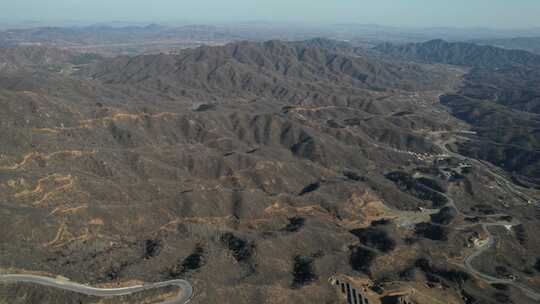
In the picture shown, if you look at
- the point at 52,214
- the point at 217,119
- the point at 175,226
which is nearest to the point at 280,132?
the point at 217,119

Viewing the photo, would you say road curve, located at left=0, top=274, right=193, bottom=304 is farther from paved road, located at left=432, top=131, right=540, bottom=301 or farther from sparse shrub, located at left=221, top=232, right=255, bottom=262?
paved road, located at left=432, top=131, right=540, bottom=301

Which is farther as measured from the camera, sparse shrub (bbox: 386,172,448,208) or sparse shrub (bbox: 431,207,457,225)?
sparse shrub (bbox: 386,172,448,208)

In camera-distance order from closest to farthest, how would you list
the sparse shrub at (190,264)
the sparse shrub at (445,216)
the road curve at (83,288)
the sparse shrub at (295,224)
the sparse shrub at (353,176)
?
the road curve at (83,288) → the sparse shrub at (190,264) → the sparse shrub at (295,224) → the sparse shrub at (445,216) → the sparse shrub at (353,176)

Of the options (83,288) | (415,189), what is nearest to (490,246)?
(415,189)

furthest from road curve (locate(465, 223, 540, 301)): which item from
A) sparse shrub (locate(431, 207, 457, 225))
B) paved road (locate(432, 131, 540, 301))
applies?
sparse shrub (locate(431, 207, 457, 225))

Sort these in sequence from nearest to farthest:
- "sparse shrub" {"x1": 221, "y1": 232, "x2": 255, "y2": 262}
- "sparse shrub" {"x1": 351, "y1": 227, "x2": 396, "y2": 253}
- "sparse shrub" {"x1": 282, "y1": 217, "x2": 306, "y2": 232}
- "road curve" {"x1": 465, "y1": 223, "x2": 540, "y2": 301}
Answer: "sparse shrub" {"x1": 221, "y1": 232, "x2": 255, "y2": 262}, "road curve" {"x1": 465, "y1": 223, "x2": 540, "y2": 301}, "sparse shrub" {"x1": 351, "y1": 227, "x2": 396, "y2": 253}, "sparse shrub" {"x1": 282, "y1": 217, "x2": 306, "y2": 232}

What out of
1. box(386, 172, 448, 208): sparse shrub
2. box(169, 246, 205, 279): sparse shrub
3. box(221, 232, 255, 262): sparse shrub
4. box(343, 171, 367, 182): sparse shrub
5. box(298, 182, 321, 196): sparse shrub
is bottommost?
box(386, 172, 448, 208): sparse shrub

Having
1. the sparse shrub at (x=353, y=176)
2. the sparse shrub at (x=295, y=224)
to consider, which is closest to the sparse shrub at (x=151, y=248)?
the sparse shrub at (x=295, y=224)

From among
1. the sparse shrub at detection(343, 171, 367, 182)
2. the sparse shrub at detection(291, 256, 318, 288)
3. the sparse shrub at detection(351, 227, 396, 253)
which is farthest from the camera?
the sparse shrub at detection(343, 171, 367, 182)

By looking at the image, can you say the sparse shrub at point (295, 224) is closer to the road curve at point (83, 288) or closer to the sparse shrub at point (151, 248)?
the sparse shrub at point (151, 248)

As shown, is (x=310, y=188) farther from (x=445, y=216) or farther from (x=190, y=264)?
(x=190, y=264)

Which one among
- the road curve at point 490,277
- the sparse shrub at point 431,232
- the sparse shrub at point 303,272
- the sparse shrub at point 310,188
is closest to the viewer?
the sparse shrub at point 303,272
